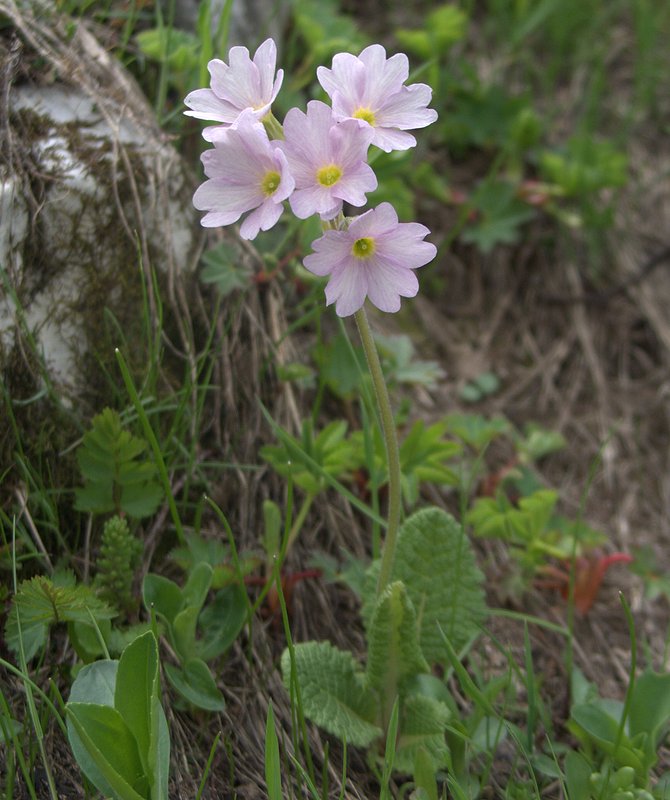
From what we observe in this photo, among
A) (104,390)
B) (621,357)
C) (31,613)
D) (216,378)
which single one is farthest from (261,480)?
(621,357)

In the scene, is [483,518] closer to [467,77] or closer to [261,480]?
[261,480]

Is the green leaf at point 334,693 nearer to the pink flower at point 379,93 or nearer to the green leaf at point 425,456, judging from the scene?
the green leaf at point 425,456

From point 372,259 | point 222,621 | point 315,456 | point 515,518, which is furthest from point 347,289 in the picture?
point 515,518

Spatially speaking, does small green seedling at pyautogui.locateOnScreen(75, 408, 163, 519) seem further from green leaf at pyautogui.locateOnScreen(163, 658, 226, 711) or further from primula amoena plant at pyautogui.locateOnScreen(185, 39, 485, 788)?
primula amoena plant at pyautogui.locateOnScreen(185, 39, 485, 788)

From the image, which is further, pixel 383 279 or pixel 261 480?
pixel 261 480

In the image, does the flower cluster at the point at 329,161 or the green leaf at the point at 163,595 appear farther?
the green leaf at the point at 163,595

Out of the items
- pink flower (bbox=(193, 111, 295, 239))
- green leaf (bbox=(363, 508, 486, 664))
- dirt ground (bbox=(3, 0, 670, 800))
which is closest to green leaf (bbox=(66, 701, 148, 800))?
dirt ground (bbox=(3, 0, 670, 800))

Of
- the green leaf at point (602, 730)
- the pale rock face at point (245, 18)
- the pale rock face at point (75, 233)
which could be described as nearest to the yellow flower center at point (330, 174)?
the pale rock face at point (75, 233)
